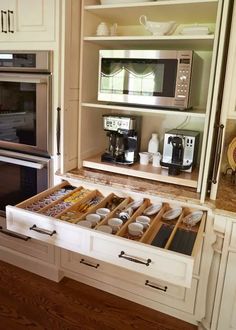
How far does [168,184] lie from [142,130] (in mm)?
536

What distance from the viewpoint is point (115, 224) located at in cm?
128

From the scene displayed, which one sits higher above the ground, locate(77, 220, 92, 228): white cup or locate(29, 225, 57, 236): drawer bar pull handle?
locate(77, 220, 92, 228): white cup

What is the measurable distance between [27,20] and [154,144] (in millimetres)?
1047

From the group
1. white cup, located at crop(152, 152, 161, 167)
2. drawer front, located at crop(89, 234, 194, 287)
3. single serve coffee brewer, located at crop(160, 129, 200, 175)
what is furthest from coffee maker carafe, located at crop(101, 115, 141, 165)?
drawer front, located at crop(89, 234, 194, 287)

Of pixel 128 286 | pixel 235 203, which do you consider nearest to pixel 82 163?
pixel 128 286

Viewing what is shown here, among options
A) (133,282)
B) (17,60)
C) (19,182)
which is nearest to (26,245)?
(19,182)

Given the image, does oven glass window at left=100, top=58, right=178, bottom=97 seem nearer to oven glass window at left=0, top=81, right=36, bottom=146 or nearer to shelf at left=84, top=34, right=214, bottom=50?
shelf at left=84, top=34, right=214, bottom=50

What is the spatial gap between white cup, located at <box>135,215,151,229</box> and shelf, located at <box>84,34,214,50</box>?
34.8 inches

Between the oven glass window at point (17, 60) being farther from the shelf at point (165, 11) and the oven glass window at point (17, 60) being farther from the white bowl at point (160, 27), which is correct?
the white bowl at point (160, 27)

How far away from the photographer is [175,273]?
1.09 metres

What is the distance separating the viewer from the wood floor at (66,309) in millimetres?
1636

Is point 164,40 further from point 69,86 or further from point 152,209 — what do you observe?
point 152,209

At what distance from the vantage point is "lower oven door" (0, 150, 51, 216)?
5.81 feet

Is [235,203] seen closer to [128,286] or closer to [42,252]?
[128,286]
